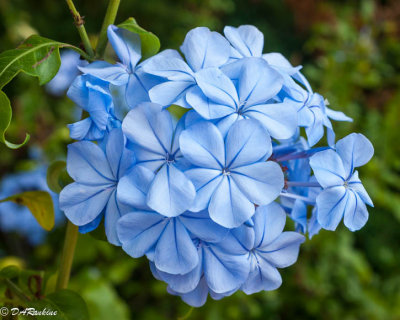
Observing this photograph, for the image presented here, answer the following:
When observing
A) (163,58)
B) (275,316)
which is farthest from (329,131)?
(275,316)

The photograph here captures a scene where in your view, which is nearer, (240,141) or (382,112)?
(240,141)

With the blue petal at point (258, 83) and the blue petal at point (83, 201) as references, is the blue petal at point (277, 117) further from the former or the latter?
the blue petal at point (83, 201)

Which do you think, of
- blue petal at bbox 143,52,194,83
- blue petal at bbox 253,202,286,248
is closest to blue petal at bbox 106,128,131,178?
blue petal at bbox 143,52,194,83

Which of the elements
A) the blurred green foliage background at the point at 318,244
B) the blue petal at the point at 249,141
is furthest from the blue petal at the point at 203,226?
the blurred green foliage background at the point at 318,244

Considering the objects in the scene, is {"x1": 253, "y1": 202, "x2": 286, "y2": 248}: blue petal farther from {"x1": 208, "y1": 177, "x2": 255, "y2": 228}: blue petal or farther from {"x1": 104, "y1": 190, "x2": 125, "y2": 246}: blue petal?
{"x1": 104, "y1": 190, "x2": 125, "y2": 246}: blue petal

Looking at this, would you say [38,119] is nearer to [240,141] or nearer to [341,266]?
[341,266]

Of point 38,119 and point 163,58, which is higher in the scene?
point 163,58
